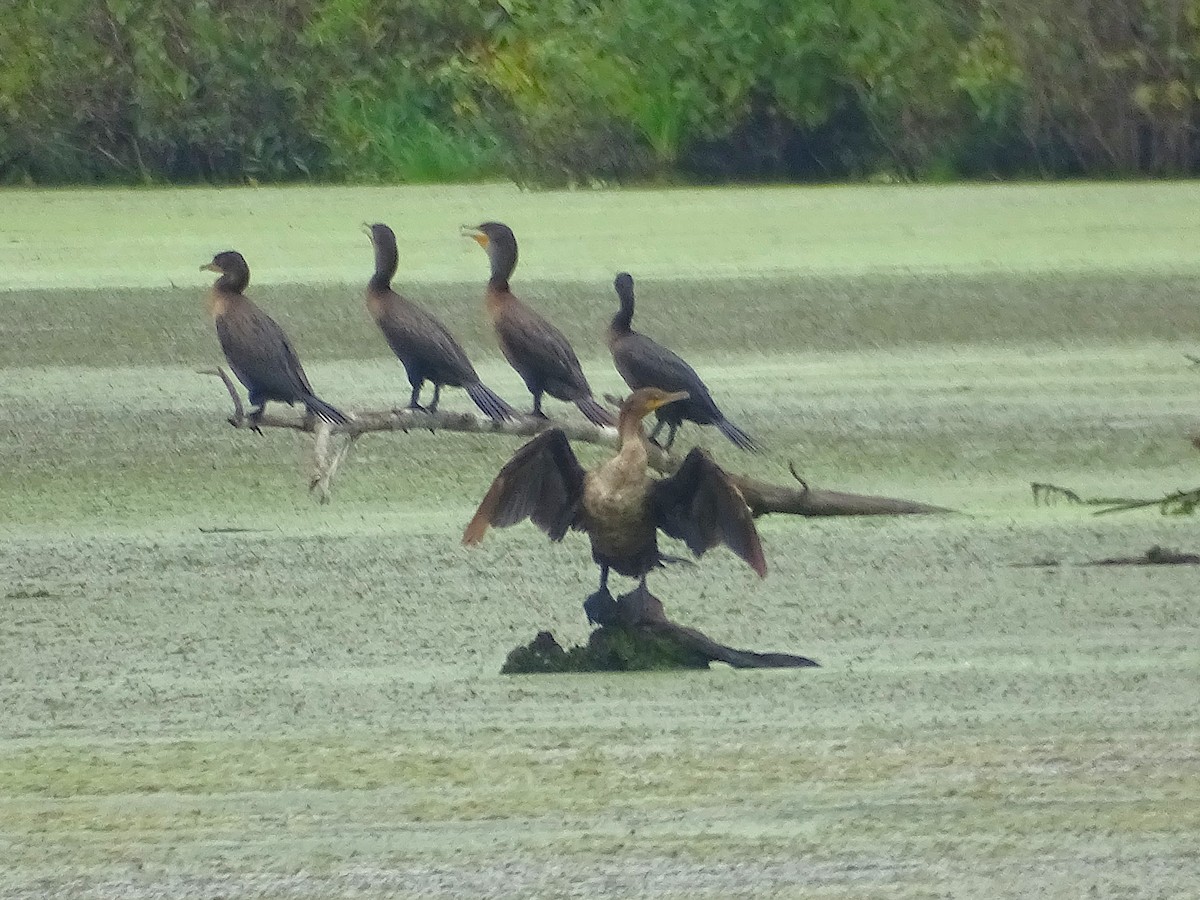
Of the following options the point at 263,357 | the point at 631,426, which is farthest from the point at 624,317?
the point at 631,426

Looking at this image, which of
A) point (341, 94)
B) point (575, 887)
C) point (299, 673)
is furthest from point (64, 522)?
point (341, 94)

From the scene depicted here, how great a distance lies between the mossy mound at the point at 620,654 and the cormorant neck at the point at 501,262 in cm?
80

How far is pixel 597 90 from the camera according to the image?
33.7 ft

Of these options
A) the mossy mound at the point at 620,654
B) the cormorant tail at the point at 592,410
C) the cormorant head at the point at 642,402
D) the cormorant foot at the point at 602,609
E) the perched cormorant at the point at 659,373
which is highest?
the cormorant head at the point at 642,402

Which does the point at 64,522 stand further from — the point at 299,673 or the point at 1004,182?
the point at 1004,182

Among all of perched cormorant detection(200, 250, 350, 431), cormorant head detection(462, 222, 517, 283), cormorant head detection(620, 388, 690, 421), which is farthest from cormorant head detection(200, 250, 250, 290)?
cormorant head detection(620, 388, 690, 421)

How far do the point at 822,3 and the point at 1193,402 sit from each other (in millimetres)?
5280

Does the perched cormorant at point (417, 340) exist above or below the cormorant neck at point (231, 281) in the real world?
below

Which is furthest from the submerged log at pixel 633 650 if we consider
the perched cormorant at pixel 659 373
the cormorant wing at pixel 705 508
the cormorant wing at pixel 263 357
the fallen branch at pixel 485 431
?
the cormorant wing at pixel 263 357

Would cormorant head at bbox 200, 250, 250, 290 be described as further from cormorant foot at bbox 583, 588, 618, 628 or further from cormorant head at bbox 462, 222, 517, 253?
cormorant foot at bbox 583, 588, 618, 628

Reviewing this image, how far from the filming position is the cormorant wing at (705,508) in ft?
9.58

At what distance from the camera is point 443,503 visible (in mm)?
4266

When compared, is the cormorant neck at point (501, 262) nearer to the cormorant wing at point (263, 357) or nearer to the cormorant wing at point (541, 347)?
the cormorant wing at point (541, 347)

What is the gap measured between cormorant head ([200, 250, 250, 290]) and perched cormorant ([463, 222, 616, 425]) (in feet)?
1.03
